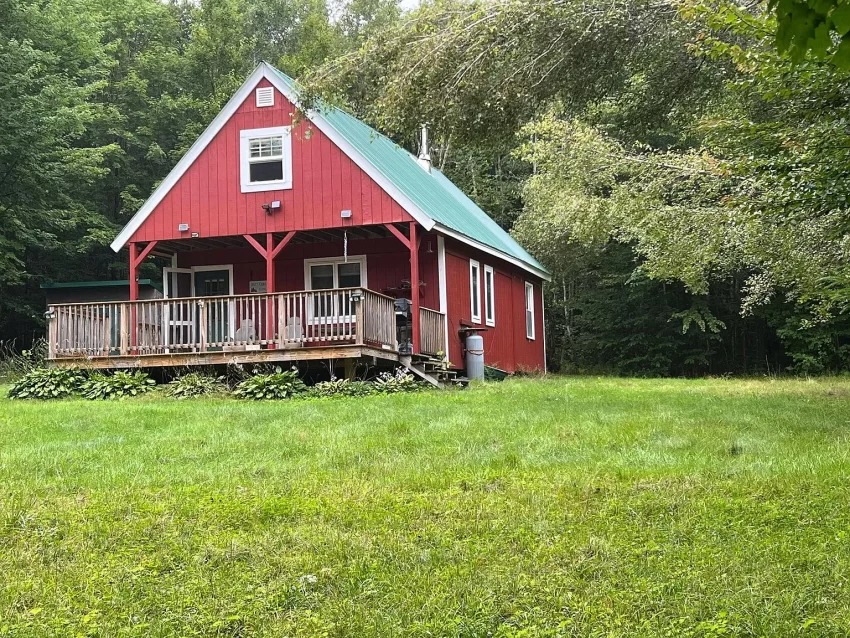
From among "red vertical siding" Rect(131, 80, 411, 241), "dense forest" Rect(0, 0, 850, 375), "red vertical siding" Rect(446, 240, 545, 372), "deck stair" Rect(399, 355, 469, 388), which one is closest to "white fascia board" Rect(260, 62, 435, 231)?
"red vertical siding" Rect(131, 80, 411, 241)

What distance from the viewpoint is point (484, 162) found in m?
34.7

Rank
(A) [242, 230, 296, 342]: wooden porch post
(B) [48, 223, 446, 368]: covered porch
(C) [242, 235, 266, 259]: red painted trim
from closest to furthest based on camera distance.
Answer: (B) [48, 223, 446, 368]: covered porch → (A) [242, 230, 296, 342]: wooden porch post → (C) [242, 235, 266, 259]: red painted trim

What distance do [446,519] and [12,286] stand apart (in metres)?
25.4

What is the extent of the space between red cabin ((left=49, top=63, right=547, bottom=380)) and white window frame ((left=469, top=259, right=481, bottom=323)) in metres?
0.05

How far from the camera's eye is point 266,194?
16672mm

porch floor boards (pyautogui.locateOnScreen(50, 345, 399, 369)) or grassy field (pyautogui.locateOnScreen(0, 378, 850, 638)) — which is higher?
porch floor boards (pyautogui.locateOnScreen(50, 345, 399, 369))

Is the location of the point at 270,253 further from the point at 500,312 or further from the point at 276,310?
the point at 500,312

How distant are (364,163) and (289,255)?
3.47 m

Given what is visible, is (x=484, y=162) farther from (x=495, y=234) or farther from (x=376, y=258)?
(x=376, y=258)

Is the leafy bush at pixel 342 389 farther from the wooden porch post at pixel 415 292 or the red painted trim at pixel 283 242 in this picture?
the red painted trim at pixel 283 242

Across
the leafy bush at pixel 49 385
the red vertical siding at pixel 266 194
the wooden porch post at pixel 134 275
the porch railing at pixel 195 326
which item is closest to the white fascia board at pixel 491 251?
→ the red vertical siding at pixel 266 194

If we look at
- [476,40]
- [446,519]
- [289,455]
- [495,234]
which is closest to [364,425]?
[289,455]

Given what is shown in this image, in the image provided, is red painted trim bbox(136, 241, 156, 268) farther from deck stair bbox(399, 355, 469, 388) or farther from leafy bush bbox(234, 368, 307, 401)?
deck stair bbox(399, 355, 469, 388)

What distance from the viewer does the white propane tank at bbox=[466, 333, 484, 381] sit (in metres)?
17.6
